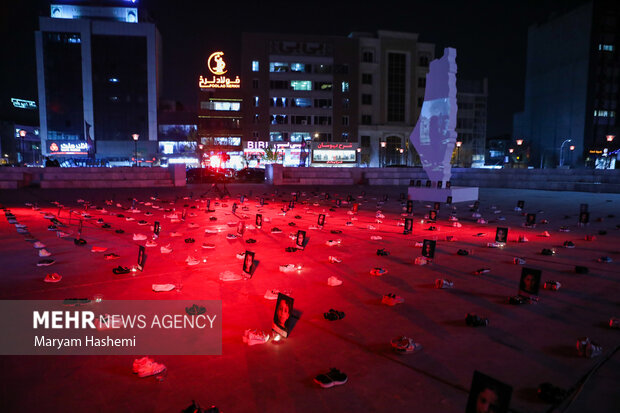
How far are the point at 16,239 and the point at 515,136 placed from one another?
10149 cm

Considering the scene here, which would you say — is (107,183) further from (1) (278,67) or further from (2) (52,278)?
(1) (278,67)

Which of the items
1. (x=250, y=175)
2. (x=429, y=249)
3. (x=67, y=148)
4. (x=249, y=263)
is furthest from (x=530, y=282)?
(x=67, y=148)

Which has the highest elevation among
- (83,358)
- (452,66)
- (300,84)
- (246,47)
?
(246,47)

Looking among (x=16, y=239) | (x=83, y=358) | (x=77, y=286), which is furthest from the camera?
(x=16, y=239)

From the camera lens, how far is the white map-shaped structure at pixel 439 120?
65.8ft

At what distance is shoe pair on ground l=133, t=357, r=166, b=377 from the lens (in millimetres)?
3643

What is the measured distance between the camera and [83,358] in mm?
4055

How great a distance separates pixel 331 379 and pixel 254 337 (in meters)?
1.16

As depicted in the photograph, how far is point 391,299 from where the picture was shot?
5457mm

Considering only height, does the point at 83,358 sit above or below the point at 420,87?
below

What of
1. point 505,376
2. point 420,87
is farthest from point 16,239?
point 420,87

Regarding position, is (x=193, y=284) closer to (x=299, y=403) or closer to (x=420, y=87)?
(x=299, y=403)

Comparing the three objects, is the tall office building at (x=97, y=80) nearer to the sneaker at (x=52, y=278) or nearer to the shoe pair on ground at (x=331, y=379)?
the sneaker at (x=52, y=278)

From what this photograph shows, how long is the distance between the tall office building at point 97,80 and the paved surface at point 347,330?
225 ft
